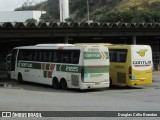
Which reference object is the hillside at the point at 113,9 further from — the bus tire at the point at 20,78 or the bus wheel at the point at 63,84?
the bus wheel at the point at 63,84

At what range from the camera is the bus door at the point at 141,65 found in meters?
26.9

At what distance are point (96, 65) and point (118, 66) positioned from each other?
2707 millimetres

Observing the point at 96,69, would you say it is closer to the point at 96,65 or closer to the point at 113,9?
the point at 96,65

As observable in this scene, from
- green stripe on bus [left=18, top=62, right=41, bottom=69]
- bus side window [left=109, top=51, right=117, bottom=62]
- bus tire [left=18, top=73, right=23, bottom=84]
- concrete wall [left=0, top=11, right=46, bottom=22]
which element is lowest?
bus tire [left=18, top=73, right=23, bottom=84]

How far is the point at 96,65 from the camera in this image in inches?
999

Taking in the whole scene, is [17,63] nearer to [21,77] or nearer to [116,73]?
[21,77]

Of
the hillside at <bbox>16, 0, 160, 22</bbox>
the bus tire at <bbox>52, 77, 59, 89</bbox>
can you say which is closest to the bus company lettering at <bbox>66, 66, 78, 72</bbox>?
the bus tire at <bbox>52, 77, 59, 89</bbox>

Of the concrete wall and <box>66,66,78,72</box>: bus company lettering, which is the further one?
the concrete wall

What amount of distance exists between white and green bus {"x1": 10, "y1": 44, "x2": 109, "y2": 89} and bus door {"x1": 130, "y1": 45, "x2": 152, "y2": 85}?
207 centimetres

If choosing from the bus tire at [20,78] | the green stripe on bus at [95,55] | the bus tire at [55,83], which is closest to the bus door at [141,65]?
the green stripe on bus at [95,55]

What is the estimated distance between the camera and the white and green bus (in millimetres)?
25094

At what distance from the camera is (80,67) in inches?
984

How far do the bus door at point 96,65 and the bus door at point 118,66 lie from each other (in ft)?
5.88

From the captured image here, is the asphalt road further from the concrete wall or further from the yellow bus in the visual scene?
the concrete wall
